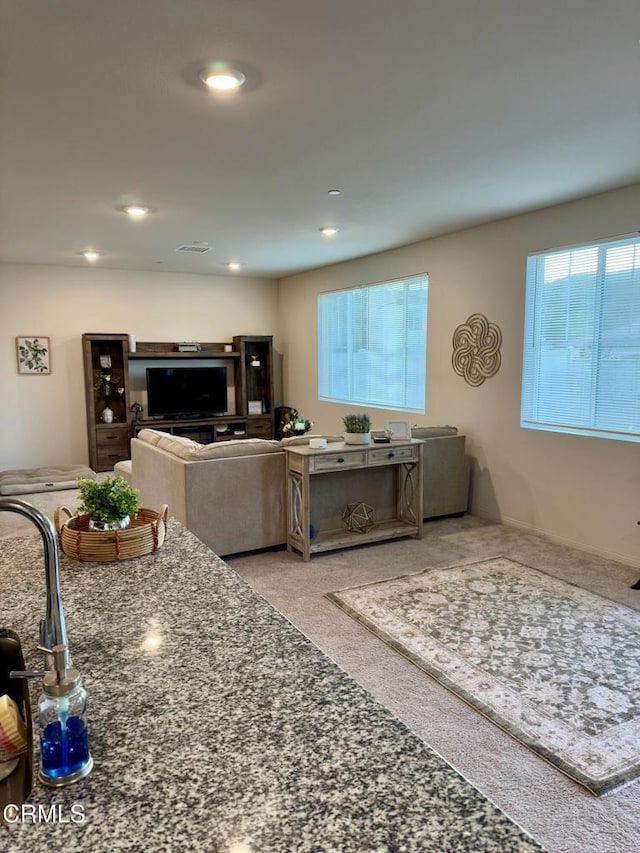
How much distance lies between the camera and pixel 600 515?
14.3 ft

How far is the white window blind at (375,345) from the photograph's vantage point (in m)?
6.16

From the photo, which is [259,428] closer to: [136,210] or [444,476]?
[444,476]

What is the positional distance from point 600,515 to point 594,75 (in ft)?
9.80

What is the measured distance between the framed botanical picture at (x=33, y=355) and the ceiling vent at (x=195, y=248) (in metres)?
2.27

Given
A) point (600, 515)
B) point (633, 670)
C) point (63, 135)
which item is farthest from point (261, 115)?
point (600, 515)

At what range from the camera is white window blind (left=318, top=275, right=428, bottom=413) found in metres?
6.16

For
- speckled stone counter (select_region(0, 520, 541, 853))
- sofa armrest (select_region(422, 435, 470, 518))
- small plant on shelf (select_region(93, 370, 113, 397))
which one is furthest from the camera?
small plant on shelf (select_region(93, 370, 113, 397))

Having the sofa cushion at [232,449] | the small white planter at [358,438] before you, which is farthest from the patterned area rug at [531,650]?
the sofa cushion at [232,449]

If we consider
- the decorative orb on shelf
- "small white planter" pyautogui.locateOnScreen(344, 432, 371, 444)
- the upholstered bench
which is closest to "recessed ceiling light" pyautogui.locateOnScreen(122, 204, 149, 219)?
"small white planter" pyautogui.locateOnScreen(344, 432, 371, 444)

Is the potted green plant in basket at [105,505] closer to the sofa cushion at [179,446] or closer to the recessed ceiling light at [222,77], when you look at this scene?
the recessed ceiling light at [222,77]

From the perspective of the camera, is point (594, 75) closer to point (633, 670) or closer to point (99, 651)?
point (633, 670)

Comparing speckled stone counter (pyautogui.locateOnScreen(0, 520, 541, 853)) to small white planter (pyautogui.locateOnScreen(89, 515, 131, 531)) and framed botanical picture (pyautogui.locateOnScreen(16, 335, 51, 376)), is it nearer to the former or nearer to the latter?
small white planter (pyautogui.locateOnScreen(89, 515, 131, 531))

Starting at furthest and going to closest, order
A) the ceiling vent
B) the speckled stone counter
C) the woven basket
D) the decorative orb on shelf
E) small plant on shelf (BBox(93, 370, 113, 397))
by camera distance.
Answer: small plant on shelf (BBox(93, 370, 113, 397))
the ceiling vent
the decorative orb on shelf
the woven basket
the speckled stone counter

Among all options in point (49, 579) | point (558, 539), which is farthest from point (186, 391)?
point (49, 579)
